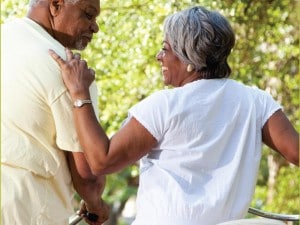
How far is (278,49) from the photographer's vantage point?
23.7ft

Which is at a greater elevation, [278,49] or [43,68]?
[43,68]

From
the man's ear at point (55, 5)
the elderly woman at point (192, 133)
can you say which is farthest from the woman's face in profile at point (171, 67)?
the man's ear at point (55, 5)

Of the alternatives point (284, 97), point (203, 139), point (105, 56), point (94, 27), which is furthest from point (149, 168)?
point (284, 97)

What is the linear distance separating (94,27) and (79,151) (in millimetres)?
493

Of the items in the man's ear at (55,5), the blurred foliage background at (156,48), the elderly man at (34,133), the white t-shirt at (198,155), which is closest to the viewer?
the white t-shirt at (198,155)

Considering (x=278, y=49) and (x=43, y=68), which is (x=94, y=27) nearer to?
(x=43, y=68)

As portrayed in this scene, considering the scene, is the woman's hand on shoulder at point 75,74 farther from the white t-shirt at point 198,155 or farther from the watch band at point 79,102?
the white t-shirt at point 198,155

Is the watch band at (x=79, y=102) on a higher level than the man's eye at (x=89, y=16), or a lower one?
lower

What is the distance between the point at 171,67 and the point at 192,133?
10.2 inches

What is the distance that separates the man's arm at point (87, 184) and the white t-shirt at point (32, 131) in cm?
6

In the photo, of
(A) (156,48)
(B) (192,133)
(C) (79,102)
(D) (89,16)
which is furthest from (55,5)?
(A) (156,48)

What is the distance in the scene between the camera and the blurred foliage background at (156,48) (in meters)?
6.40

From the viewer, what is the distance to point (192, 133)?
2.62m

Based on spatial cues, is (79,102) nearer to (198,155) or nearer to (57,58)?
(57,58)
